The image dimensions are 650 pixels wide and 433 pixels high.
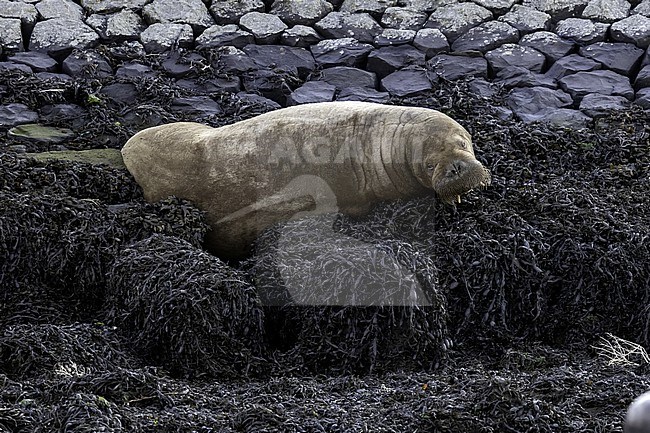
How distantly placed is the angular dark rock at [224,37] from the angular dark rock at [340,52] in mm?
587

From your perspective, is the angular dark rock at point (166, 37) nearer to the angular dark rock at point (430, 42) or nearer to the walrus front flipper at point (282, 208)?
the angular dark rock at point (430, 42)

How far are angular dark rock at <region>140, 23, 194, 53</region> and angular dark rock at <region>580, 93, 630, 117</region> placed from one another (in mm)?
3349

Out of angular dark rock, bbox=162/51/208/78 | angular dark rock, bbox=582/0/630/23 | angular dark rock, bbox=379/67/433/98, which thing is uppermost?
angular dark rock, bbox=582/0/630/23

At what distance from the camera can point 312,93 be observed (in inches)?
338

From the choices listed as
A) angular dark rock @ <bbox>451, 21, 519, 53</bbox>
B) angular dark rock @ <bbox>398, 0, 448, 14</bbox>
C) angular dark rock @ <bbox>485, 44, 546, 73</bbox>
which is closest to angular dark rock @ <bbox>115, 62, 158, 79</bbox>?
angular dark rock @ <bbox>398, 0, 448, 14</bbox>

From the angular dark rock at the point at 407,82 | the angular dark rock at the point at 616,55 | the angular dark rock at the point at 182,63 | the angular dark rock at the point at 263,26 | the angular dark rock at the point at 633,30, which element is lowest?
the angular dark rock at the point at 182,63

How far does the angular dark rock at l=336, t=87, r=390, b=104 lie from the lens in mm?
8438

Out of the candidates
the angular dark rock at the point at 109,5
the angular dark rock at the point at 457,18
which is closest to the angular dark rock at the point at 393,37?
the angular dark rock at the point at 457,18

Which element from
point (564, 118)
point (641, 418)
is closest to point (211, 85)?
point (564, 118)

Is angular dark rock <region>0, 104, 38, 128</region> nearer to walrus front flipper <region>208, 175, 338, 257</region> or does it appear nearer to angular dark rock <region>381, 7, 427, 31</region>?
walrus front flipper <region>208, 175, 338, 257</region>

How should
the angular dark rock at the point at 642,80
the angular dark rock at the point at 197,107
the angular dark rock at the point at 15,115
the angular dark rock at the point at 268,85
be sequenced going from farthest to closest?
1. the angular dark rock at the point at 642,80
2. the angular dark rock at the point at 268,85
3. the angular dark rock at the point at 197,107
4. the angular dark rock at the point at 15,115

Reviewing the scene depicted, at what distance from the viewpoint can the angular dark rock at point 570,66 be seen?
29.7 ft

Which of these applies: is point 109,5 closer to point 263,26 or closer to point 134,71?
point 134,71

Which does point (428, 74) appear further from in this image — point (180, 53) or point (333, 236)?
point (333, 236)
